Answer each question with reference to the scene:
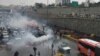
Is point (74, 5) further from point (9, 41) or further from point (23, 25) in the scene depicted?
point (9, 41)

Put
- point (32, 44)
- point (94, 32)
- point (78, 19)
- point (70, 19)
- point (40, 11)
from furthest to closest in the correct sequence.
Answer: point (40, 11) → point (70, 19) → point (78, 19) → point (94, 32) → point (32, 44)

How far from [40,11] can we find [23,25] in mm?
9941

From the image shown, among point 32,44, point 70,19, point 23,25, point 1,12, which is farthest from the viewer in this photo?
point 1,12

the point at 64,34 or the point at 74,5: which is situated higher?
the point at 74,5

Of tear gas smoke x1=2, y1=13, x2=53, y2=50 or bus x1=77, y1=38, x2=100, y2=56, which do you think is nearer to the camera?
bus x1=77, y1=38, x2=100, y2=56

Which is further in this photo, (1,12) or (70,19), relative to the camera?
(1,12)

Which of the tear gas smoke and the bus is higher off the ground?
the bus

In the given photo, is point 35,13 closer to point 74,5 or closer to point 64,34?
point 74,5

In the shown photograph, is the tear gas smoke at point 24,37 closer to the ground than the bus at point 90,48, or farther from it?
closer to the ground

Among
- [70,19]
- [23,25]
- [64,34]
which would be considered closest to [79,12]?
[70,19]

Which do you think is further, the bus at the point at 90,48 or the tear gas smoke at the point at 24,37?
the tear gas smoke at the point at 24,37

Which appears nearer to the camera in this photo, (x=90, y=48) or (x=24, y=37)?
(x=90, y=48)

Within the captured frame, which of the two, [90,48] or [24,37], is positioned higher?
[90,48]

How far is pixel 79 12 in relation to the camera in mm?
35625
